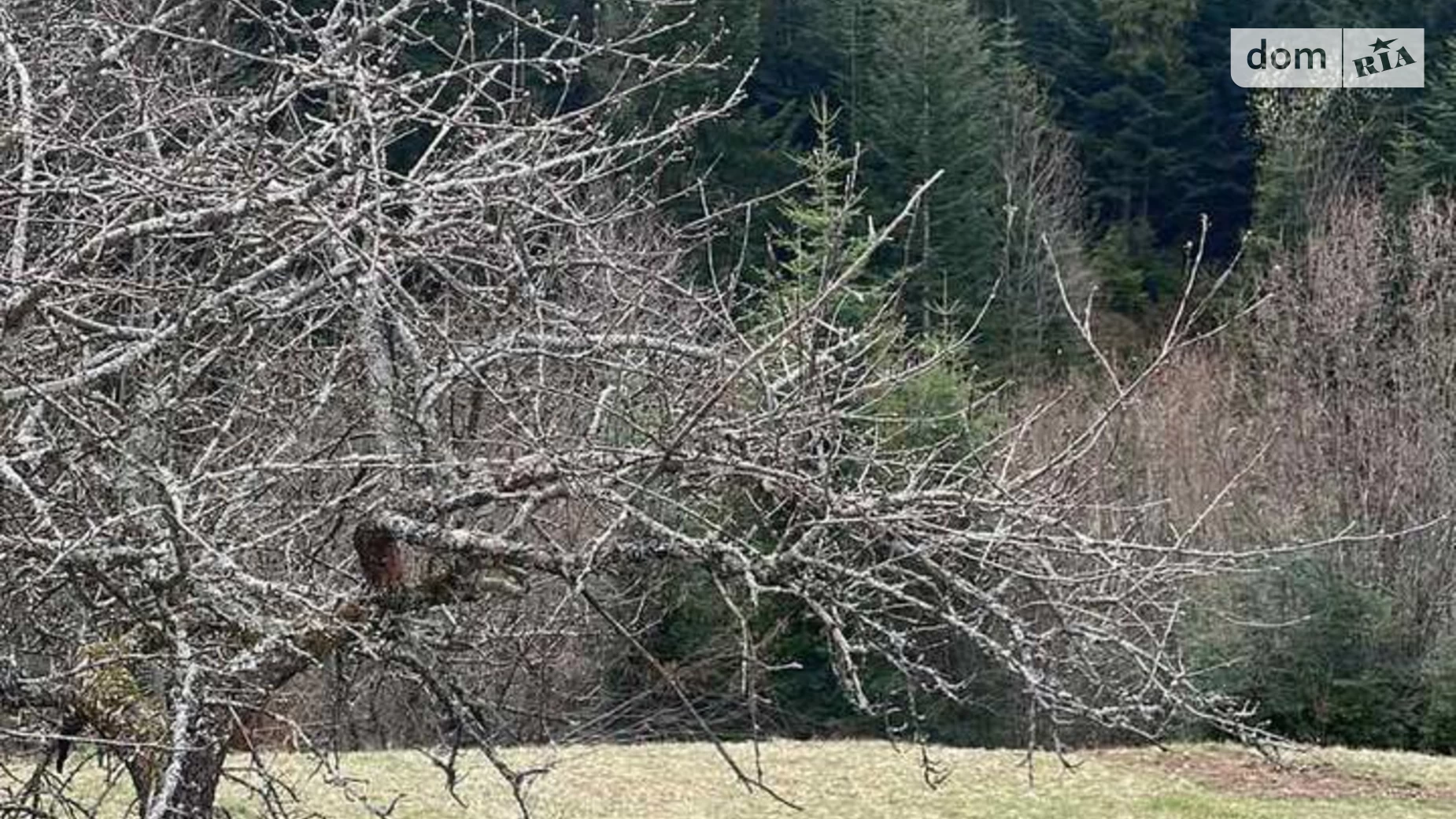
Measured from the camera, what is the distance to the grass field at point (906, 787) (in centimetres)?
930

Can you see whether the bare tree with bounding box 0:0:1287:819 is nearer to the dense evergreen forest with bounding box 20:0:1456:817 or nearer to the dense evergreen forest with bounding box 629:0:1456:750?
the dense evergreen forest with bounding box 20:0:1456:817

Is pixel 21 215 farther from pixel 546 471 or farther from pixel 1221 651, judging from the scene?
pixel 1221 651

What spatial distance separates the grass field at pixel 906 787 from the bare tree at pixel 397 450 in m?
5.30

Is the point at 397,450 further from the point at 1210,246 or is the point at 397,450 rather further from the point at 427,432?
the point at 1210,246

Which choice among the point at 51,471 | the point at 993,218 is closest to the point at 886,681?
the point at 993,218

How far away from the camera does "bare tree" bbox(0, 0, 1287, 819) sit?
267cm

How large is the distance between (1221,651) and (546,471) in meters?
12.0

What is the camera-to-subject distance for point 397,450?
3121 millimetres

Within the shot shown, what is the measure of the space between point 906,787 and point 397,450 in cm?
737

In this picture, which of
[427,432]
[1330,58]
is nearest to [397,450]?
[427,432]

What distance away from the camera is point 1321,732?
562 inches

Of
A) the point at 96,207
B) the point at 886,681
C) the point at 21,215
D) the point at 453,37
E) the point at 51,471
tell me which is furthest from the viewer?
the point at 453,37

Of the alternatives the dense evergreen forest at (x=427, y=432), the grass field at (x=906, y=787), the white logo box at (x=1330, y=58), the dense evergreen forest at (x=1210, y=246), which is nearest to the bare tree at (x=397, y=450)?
the dense evergreen forest at (x=427, y=432)

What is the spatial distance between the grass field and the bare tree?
5.30m
